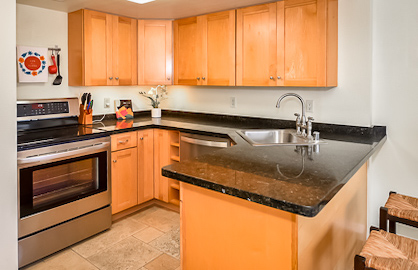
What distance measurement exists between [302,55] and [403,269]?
1868 mm

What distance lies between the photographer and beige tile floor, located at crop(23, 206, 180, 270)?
2398 mm

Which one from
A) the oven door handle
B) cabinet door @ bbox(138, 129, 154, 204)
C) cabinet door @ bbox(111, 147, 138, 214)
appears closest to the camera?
the oven door handle

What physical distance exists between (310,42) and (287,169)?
1.49 meters

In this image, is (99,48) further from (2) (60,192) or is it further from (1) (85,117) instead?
(2) (60,192)

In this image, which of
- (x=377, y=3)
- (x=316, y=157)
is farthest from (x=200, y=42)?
(x=316, y=157)

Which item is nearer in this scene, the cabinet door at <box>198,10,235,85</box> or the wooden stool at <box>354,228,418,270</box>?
the wooden stool at <box>354,228,418,270</box>

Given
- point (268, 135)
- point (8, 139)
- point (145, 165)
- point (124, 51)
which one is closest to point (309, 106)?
point (268, 135)

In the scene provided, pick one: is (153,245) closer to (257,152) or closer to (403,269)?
Answer: (257,152)

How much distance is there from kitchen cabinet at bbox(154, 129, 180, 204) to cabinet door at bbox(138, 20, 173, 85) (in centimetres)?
69

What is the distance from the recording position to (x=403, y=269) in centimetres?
121

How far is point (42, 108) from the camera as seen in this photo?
2.99 meters

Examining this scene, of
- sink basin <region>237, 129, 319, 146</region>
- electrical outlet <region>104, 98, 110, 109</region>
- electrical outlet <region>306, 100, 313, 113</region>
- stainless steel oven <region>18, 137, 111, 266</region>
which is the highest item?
electrical outlet <region>104, 98, 110, 109</region>

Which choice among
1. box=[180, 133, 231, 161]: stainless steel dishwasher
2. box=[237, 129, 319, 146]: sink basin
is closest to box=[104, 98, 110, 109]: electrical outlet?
box=[180, 133, 231, 161]: stainless steel dishwasher

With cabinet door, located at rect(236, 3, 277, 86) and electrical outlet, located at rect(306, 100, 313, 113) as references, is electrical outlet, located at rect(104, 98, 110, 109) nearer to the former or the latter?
cabinet door, located at rect(236, 3, 277, 86)
